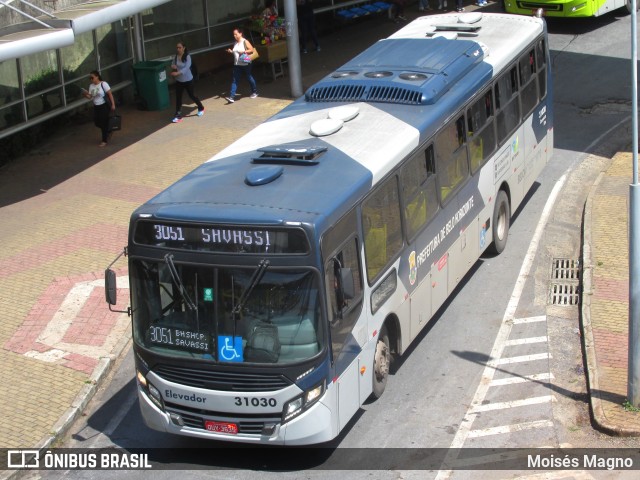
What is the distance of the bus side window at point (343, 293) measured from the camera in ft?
31.4

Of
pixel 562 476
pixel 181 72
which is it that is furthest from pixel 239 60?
pixel 562 476

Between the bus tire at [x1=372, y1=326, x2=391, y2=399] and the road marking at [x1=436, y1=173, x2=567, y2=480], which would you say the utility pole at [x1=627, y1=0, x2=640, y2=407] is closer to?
the road marking at [x1=436, y1=173, x2=567, y2=480]

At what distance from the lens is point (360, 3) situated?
101 feet

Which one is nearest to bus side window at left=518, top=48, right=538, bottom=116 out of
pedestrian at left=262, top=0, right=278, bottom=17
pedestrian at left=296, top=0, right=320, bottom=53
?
pedestrian at left=262, top=0, right=278, bottom=17

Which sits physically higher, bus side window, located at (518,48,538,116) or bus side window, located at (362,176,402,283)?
bus side window, located at (518,48,538,116)

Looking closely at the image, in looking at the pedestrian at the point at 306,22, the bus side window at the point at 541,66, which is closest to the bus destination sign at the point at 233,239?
the bus side window at the point at 541,66

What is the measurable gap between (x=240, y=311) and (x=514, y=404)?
3811 millimetres

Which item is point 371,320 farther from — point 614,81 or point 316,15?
point 316,15

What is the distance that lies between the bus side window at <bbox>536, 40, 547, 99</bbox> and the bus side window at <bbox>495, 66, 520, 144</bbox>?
1.31 meters

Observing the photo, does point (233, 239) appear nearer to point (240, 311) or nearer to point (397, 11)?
point (240, 311)

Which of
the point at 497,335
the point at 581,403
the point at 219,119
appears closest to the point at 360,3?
the point at 219,119

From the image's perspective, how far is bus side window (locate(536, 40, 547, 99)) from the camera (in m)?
16.5

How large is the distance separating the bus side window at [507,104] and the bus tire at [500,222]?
37.3 inches

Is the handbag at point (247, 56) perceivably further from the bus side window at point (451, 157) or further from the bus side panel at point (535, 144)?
the bus side window at point (451, 157)
